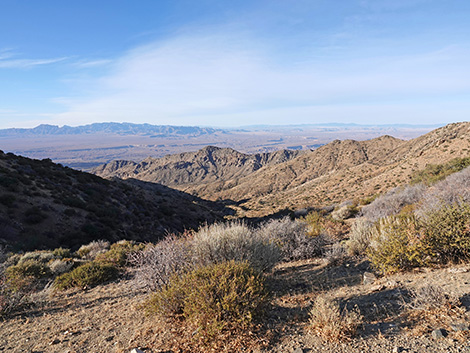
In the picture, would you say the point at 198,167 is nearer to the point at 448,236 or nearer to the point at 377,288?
the point at 448,236

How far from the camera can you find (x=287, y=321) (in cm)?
410

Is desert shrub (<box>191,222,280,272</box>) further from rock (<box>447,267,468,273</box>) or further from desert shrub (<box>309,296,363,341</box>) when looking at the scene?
rock (<box>447,267,468,273</box>)

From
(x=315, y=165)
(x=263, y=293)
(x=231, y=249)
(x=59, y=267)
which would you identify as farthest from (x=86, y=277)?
(x=315, y=165)

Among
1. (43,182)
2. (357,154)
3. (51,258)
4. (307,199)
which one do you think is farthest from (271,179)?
(51,258)

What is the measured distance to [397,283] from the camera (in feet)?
16.4

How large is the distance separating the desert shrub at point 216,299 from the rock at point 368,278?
256cm

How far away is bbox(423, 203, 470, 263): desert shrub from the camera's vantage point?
17.0ft

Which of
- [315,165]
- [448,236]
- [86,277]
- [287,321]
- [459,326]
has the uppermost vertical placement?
[448,236]

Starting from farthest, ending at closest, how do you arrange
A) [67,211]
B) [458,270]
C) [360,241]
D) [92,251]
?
[67,211] < [92,251] < [360,241] < [458,270]

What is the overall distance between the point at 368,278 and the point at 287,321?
2450 millimetres

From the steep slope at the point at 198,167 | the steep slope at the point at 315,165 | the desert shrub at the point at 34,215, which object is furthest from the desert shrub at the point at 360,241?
the steep slope at the point at 198,167

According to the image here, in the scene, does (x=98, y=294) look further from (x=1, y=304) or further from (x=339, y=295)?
(x=339, y=295)

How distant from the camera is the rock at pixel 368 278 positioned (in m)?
5.39

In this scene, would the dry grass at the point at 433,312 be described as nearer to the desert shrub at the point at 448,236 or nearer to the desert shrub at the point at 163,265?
the desert shrub at the point at 448,236
